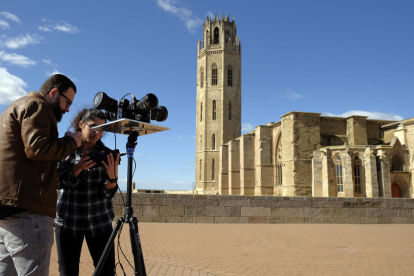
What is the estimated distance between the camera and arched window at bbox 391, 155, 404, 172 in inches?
1011

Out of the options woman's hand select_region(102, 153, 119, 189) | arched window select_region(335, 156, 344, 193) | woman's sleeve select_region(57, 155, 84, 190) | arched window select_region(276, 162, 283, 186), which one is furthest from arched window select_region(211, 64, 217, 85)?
woman's sleeve select_region(57, 155, 84, 190)

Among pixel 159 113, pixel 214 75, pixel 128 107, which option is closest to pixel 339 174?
pixel 159 113

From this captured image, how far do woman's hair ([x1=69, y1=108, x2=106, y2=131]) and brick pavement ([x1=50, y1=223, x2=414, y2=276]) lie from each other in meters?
2.63

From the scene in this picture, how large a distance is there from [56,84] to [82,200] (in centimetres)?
97

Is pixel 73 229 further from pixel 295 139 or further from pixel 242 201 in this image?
pixel 295 139

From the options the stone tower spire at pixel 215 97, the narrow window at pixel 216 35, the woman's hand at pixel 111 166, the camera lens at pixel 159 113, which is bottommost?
the woman's hand at pixel 111 166

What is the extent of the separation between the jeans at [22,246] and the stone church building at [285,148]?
81.4 ft

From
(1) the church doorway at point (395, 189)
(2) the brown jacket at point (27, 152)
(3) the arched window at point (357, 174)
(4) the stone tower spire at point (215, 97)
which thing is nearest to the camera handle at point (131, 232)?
(2) the brown jacket at point (27, 152)

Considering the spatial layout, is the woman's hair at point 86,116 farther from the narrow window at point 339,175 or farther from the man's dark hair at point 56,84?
the narrow window at point 339,175

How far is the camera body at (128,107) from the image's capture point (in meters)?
2.45

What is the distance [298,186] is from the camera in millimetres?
26969

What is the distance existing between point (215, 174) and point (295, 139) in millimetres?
21867

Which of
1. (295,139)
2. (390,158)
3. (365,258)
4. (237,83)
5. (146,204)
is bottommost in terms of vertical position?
(365,258)

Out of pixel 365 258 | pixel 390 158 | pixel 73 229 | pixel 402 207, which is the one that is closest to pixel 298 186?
pixel 390 158
